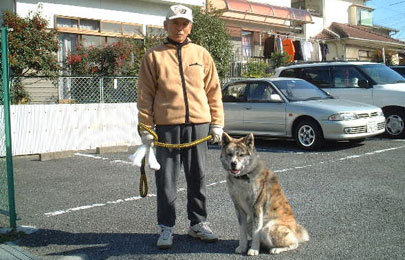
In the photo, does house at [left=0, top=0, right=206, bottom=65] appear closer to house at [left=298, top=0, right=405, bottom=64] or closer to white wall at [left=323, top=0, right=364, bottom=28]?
house at [left=298, top=0, right=405, bottom=64]

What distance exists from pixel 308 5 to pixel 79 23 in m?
19.5

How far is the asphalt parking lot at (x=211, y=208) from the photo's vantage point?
13.3 ft

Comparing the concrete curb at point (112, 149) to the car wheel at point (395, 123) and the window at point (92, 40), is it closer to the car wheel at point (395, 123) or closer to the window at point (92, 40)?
the window at point (92, 40)

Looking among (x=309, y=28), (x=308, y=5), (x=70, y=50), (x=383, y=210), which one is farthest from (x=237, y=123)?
(x=308, y=5)

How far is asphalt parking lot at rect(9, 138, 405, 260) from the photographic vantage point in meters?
4.05

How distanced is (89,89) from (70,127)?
3.76 feet

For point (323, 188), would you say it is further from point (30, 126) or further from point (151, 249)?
point (30, 126)

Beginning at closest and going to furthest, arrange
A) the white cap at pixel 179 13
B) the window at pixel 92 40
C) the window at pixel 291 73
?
the white cap at pixel 179 13
the window at pixel 291 73
the window at pixel 92 40

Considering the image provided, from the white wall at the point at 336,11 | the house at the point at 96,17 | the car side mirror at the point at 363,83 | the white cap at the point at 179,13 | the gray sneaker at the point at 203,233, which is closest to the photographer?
the white cap at the point at 179,13

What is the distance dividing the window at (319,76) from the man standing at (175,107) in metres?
8.38

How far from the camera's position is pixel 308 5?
1184 inches

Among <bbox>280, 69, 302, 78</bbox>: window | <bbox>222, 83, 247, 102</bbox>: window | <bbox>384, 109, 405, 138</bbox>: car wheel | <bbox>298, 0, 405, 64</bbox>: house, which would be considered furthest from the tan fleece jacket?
<bbox>298, 0, 405, 64</bbox>: house

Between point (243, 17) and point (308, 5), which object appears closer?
point (243, 17)

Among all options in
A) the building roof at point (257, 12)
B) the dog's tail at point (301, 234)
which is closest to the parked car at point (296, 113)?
the dog's tail at point (301, 234)
